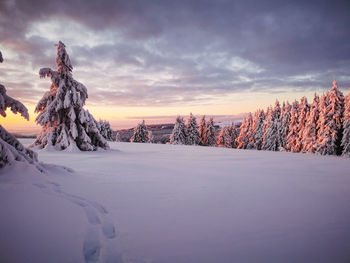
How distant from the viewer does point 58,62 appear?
506 inches

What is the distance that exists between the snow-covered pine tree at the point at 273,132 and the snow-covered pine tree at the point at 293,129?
248 cm

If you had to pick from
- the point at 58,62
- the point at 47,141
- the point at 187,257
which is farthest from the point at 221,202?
the point at 58,62

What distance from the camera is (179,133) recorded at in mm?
40500

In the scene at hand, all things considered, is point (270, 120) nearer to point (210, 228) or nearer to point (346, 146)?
point (346, 146)

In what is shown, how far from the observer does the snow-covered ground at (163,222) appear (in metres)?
2.34

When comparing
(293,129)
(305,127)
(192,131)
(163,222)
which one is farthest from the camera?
(192,131)

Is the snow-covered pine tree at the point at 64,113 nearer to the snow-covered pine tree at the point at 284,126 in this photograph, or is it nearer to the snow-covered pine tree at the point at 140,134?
the snow-covered pine tree at the point at 140,134

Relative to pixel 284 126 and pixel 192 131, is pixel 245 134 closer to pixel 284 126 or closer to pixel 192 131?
pixel 284 126

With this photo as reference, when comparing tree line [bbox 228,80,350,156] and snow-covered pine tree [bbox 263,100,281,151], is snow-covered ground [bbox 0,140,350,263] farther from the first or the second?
snow-covered pine tree [bbox 263,100,281,151]

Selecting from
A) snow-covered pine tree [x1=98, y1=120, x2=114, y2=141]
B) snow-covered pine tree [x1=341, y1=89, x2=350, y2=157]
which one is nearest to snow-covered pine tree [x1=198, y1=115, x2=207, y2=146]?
snow-covered pine tree [x1=98, y1=120, x2=114, y2=141]

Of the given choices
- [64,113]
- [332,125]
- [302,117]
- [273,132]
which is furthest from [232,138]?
[64,113]

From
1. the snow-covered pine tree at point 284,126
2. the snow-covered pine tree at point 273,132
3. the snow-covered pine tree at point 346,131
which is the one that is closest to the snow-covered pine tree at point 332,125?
the snow-covered pine tree at point 346,131

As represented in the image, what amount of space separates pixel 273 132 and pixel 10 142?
128 feet

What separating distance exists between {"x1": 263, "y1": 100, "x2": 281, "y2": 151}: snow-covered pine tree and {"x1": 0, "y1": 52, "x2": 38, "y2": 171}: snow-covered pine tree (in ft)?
124
